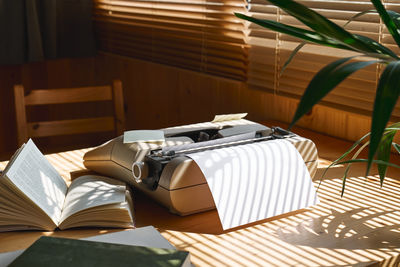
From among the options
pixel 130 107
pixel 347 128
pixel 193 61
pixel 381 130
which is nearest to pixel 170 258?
pixel 381 130

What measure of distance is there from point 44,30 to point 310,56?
181cm

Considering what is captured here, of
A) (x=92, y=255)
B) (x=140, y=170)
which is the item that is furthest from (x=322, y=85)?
(x=140, y=170)

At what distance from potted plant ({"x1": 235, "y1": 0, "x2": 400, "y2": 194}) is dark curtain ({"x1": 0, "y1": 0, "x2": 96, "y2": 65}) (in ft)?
7.99

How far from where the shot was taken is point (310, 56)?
6.31ft

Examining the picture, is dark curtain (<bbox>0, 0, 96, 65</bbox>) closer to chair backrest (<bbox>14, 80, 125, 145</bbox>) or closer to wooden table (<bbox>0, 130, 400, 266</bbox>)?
chair backrest (<bbox>14, 80, 125, 145</bbox>)

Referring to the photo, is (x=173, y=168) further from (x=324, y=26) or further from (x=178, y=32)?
(x=178, y=32)

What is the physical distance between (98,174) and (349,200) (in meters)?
0.65

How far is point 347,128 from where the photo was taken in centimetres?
187

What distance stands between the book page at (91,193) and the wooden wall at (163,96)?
0.59 m

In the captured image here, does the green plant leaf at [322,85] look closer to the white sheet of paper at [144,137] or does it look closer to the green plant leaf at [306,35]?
the green plant leaf at [306,35]

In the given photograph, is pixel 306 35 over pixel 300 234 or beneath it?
over

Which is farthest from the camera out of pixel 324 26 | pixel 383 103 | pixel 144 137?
pixel 144 137

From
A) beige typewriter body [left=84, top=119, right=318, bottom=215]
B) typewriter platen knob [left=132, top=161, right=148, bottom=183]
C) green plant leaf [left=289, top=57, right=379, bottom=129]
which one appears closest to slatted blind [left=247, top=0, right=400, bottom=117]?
beige typewriter body [left=84, top=119, right=318, bottom=215]

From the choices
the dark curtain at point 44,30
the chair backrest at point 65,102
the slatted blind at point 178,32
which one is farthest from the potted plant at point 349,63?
the dark curtain at point 44,30
